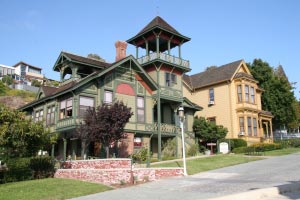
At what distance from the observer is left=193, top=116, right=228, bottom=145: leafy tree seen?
3638 centimetres

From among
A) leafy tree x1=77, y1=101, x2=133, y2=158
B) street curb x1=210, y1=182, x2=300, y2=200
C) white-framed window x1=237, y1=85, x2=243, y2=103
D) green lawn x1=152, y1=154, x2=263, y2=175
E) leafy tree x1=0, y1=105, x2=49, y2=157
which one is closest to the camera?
street curb x1=210, y1=182, x2=300, y2=200

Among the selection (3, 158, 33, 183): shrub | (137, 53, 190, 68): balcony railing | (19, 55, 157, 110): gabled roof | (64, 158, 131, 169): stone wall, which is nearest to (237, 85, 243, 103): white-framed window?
(137, 53, 190, 68): balcony railing

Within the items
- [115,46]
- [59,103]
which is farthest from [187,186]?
[115,46]

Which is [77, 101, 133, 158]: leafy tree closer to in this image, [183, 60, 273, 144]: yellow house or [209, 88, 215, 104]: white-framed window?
[183, 60, 273, 144]: yellow house

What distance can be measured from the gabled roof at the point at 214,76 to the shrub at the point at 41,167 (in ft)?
78.5

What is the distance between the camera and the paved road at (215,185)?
13.9 metres

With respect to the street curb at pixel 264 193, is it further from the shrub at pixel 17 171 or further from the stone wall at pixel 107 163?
the shrub at pixel 17 171

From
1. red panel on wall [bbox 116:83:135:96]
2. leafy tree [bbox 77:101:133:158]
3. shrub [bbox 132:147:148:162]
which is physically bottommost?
shrub [bbox 132:147:148:162]

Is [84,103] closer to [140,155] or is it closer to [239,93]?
[140,155]

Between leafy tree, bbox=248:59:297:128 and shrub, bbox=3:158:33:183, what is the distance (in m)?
37.5

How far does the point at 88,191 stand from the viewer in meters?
16.7

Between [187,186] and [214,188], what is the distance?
1665 millimetres

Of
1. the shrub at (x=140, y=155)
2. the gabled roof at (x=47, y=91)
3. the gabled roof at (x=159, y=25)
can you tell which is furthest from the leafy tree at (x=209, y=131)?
the gabled roof at (x=47, y=91)

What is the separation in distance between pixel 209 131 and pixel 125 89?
35.7ft
